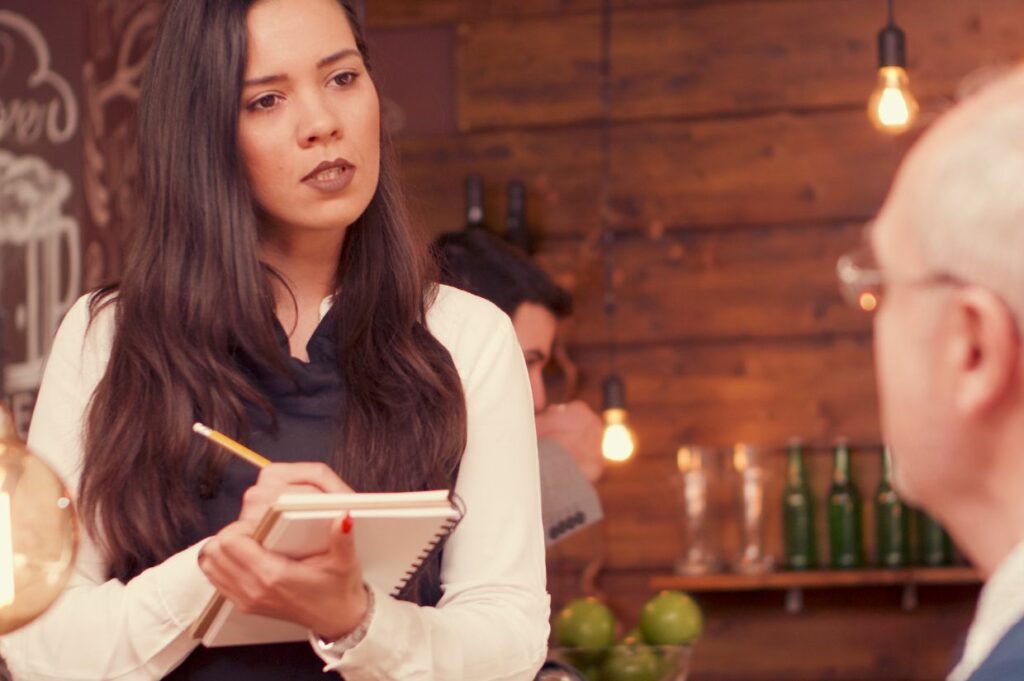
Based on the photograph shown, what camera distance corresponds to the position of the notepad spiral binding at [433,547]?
1.31 meters

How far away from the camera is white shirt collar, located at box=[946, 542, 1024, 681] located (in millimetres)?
808

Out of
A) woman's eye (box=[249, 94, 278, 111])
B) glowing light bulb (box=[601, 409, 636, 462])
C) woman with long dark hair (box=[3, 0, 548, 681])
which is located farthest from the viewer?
glowing light bulb (box=[601, 409, 636, 462])

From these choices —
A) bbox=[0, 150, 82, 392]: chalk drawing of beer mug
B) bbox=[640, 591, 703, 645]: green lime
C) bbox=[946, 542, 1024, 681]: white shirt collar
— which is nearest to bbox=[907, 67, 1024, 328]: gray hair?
bbox=[946, 542, 1024, 681]: white shirt collar

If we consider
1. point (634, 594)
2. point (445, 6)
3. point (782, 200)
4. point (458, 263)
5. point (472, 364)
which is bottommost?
point (634, 594)

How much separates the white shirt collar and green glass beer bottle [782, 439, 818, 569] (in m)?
3.40

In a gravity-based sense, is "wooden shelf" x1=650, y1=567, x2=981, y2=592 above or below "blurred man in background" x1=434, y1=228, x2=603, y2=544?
below

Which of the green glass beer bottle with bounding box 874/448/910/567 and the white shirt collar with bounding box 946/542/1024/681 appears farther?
the green glass beer bottle with bounding box 874/448/910/567

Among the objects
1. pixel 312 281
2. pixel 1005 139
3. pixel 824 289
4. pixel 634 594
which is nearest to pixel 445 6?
pixel 824 289

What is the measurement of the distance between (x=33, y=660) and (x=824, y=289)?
3284mm

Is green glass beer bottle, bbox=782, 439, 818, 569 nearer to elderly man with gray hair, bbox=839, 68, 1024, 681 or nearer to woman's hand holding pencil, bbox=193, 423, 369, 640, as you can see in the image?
woman's hand holding pencil, bbox=193, 423, 369, 640

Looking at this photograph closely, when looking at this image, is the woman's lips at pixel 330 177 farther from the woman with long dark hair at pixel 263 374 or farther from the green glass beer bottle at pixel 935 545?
the green glass beer bottle at pixel 935 545

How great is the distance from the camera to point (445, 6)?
4.61m

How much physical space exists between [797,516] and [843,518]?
12 cm

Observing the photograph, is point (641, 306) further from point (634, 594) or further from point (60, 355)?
point (60, 355)
